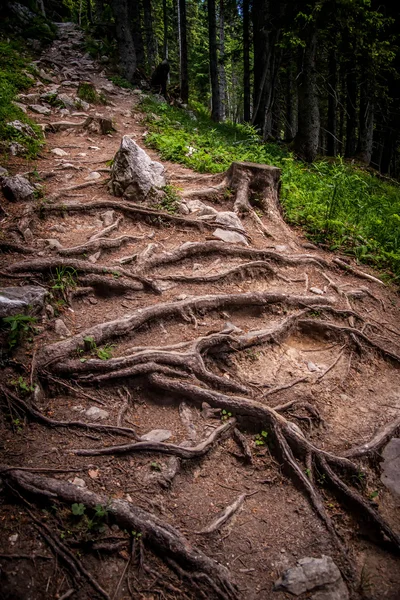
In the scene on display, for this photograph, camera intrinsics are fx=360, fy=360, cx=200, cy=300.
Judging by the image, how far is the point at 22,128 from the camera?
27.1ft

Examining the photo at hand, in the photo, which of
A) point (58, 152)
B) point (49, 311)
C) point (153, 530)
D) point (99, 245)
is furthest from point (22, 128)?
point (153, 530)

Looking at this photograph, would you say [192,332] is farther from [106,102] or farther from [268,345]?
[106,102]

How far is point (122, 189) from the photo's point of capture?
6.53 m

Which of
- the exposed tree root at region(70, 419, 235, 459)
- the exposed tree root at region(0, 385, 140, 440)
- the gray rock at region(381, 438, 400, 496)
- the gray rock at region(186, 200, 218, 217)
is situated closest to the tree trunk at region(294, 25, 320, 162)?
the gray rock at region(186, 200, 218, 217)

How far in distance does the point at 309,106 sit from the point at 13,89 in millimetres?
9212

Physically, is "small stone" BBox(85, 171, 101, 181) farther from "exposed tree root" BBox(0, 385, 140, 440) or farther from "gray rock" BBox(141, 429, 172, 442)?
"gray rock" BBox(141, 429, 172, 442)

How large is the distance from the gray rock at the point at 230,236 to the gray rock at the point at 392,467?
3.57 metres

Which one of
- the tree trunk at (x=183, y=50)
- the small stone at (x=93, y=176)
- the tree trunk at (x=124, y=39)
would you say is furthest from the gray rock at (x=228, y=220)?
the tree trunk at (x=183, y=50)

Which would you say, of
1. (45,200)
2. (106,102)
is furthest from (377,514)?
(106,102)

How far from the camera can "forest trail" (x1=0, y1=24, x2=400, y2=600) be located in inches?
87.4

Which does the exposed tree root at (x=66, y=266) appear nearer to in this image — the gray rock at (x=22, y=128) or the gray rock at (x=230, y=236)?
the gray rock at (x=230, y=236)

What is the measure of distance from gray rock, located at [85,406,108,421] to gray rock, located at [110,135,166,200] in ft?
14.0

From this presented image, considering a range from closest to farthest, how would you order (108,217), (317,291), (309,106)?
(317,291) < (108,217) < (309,106)

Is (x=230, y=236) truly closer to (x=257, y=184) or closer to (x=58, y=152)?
(x=257, y=184)
